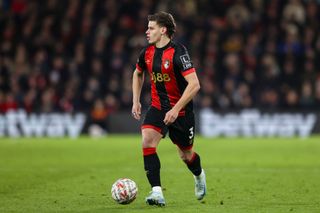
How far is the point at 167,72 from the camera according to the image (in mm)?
8672

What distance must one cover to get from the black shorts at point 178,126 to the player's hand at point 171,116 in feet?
1.20

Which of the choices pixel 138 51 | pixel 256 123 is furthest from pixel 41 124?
pixel 256 123

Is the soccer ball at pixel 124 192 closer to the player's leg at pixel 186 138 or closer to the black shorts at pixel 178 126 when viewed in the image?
the black shorts at pixel 178 126

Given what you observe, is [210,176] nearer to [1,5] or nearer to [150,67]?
[150,67]

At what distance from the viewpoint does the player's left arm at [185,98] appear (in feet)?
27.1

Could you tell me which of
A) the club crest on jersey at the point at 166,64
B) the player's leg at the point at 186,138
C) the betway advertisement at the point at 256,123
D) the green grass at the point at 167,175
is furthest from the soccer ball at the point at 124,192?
the betway advertisement at the point at 256,123

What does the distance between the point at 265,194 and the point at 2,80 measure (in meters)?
17.0

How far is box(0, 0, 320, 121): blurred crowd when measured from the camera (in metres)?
24.0

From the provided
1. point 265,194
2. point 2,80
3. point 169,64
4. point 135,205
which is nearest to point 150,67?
point 169,64

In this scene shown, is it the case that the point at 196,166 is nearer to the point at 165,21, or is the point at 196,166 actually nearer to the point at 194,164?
the point at 194,164

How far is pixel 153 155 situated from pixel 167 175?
3.96 meters

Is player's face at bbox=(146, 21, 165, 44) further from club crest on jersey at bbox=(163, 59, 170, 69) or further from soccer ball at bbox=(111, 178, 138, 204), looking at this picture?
soccer ball at bbox=(111, 178, 138, 204)

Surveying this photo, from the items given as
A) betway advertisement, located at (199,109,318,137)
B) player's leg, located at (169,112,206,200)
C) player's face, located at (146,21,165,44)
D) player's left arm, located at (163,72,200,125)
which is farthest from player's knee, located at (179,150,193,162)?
betway advertisement, located at (199,109,318,137)

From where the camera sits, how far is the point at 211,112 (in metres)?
23.7
